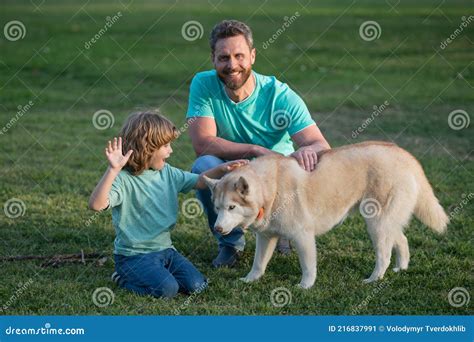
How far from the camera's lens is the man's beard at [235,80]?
6.09 meters

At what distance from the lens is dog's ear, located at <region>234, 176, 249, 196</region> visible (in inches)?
201

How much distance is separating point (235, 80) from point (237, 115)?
323 millimetres

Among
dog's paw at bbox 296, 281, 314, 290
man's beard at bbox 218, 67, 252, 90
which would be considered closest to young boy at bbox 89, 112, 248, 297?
dog's paw at bbox 296, 281, 314, 290

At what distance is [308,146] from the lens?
593 cm

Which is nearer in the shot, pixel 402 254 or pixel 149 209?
pixel 149 209

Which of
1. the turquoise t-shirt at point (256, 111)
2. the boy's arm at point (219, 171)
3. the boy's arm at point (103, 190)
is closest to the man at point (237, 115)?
the turquoise t-shirt at point (256, 111)

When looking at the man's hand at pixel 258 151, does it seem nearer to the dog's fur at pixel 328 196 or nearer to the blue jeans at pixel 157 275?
the dog's fur at pixel 328 196

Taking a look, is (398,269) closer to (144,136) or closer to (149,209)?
(149,209)

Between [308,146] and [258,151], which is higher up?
[308,146]

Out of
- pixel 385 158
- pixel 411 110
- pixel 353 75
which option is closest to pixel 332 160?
pixel 385 158

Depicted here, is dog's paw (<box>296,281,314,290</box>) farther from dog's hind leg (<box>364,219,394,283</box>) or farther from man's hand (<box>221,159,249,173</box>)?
man's hand (<box>221,159,249,173</box>)

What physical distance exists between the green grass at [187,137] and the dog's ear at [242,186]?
762 mm

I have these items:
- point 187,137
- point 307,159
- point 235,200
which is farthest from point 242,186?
point 187,137

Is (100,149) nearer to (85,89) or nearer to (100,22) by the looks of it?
(85,89)
